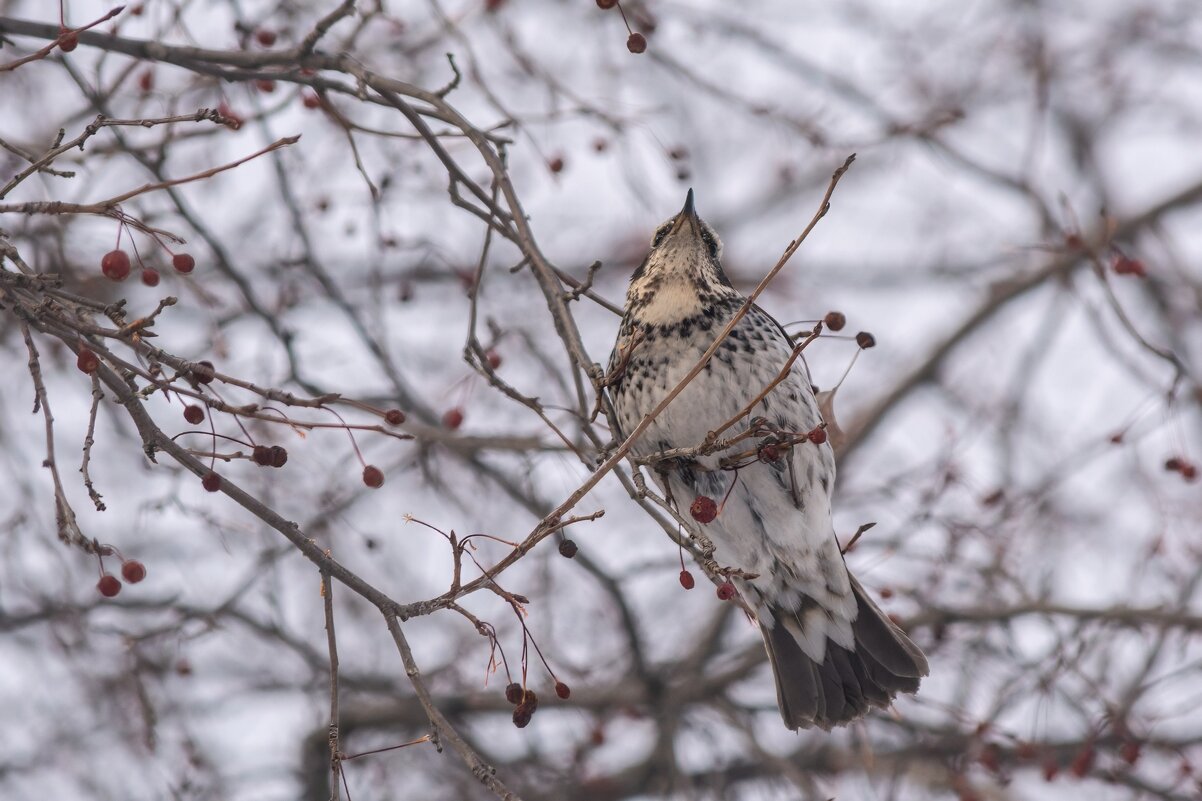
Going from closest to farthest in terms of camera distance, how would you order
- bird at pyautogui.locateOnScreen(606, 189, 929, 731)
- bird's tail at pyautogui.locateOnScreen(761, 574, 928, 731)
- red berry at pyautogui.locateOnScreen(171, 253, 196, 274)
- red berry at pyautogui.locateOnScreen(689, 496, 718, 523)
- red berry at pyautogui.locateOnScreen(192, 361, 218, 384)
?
1. red berry at pyautogui.locateOnScreen(192, 361, 218, 384)
2. red berry at pyautogui.locateOnScreen(171, 253, 196, 274)
3. red berry at pyautogui.locateOnScreen(689, 496, 718, 523)
4. bird at pyautogui.locateOnScreen(606, 189, 929, 731)
5. bird's tail at pyautogui.locateOnScreen(761, 574, 928, 731)

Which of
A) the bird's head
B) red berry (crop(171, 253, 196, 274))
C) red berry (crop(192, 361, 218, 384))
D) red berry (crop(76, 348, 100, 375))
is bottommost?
red berry (crop(192, 361, 218, 384))

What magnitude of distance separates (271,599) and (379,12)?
2.62 meters

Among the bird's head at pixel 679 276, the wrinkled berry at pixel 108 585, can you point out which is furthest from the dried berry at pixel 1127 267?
the wrinkled berry at pixel 108 585

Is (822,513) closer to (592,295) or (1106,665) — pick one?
(592,295)

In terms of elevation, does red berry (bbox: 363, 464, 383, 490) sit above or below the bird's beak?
below

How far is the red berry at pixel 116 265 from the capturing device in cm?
300

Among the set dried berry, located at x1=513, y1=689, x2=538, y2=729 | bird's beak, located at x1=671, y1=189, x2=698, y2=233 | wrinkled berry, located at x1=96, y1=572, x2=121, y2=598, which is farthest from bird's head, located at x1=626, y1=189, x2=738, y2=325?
wrinkled berry, located at x1=96, y1=572, x2=121, y2=598

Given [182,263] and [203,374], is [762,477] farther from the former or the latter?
[203,374]

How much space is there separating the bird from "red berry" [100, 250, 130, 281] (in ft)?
6.04

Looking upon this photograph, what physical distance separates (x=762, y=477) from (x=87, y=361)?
8.52 ft

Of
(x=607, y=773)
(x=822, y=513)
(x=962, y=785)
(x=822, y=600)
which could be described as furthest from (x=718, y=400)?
(x=607, y=773)

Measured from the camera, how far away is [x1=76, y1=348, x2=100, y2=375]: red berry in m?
2.68

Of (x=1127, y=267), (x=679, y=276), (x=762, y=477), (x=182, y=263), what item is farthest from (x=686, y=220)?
(x=182, y=263)

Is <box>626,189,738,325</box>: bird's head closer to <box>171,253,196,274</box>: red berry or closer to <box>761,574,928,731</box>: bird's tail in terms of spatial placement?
<box>761,574,928,731</box>: bird's tail
